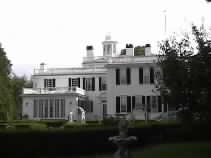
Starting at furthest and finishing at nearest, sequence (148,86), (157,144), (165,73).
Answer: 1. (148,86)
2. (157,144)
3. (165,73)

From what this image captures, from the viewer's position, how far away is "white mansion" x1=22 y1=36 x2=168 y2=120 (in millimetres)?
44406

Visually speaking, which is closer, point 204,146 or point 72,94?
point 204,146

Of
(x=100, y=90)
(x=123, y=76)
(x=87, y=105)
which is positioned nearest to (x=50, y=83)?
(x=87, y=105)

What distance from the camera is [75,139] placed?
19109mm

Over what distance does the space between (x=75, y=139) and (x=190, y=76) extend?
20.7ft

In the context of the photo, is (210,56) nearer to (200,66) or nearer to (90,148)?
(200,66)

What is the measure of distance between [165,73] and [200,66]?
202 cm

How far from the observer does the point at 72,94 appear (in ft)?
159

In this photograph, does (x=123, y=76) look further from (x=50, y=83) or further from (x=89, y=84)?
(x=50, y=83)

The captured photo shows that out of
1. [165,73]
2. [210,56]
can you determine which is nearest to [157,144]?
[165,73]

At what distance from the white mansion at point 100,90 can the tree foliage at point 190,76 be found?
19091 millimetres

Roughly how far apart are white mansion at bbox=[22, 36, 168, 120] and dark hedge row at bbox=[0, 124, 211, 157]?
51.7 ft

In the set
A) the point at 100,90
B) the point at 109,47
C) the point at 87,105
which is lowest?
the point at 87,105

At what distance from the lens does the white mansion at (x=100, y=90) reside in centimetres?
4441
